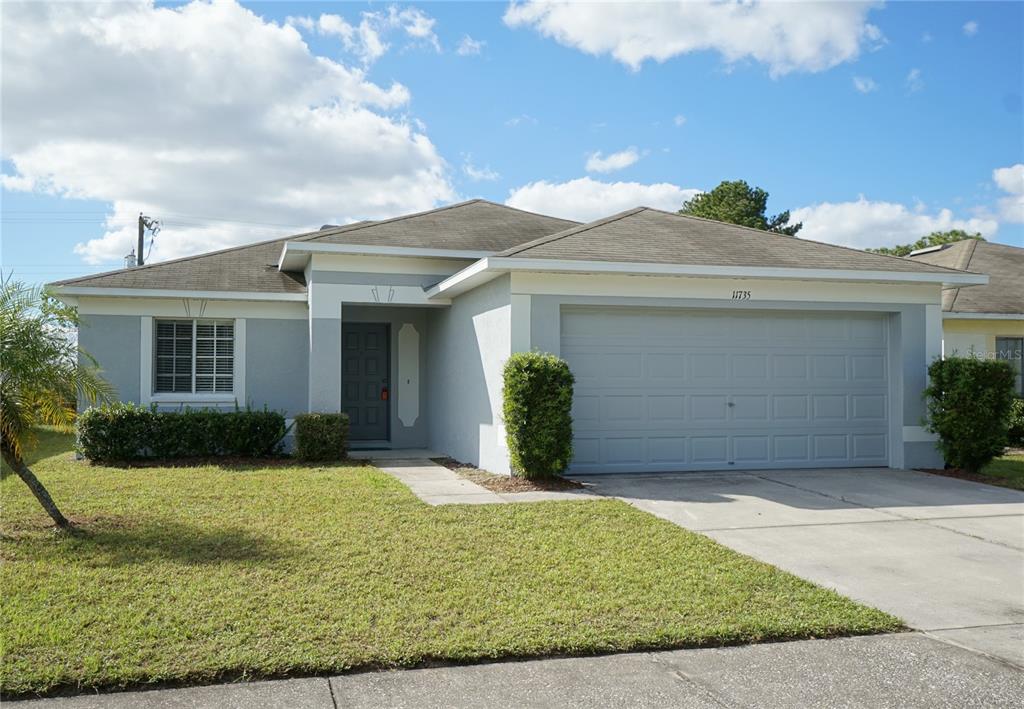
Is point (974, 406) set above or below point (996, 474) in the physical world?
above

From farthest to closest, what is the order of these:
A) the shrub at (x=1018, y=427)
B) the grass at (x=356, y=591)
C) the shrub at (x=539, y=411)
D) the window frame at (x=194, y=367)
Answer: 1. the shrub at (x=1018, y=427)
2. the window frame at (x=194, y=367)
3. the shrub at (x=539, y=411)
4. the grass at (x=356, y=591)

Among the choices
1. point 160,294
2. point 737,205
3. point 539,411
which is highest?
point 737,205

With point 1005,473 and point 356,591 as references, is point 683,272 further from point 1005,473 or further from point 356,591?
point 356,591

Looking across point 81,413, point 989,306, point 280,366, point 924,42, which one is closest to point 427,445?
point 280,366

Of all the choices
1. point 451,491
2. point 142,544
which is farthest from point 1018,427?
point 142,544

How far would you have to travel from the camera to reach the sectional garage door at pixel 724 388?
11.6m

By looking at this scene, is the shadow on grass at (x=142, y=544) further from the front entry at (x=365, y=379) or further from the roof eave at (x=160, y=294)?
the front entry at (x=365, y=379)

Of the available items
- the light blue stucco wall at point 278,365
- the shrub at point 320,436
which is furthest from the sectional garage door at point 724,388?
the light blue stucco wall at point 278,365

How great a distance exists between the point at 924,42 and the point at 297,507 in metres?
10.8

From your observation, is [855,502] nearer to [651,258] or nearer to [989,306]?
[651,258]

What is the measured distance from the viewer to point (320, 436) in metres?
13.0

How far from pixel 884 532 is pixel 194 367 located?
1166cm

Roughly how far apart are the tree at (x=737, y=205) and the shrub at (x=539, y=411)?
91.9ft

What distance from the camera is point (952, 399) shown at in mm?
11797
